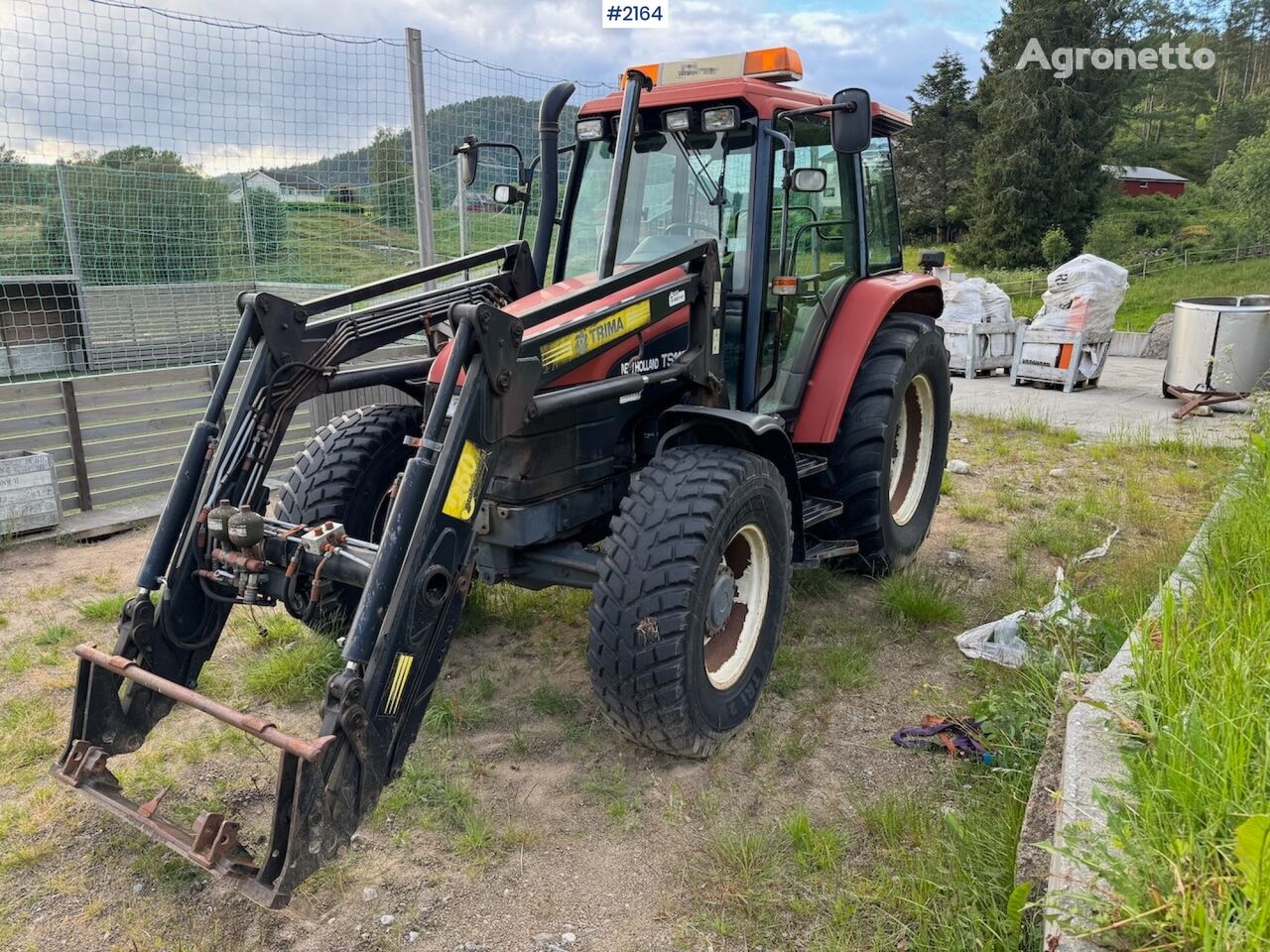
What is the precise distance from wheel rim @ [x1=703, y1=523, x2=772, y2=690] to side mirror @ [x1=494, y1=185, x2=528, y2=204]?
6.55 ft

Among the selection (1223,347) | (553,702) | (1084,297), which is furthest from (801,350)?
(1084,297)

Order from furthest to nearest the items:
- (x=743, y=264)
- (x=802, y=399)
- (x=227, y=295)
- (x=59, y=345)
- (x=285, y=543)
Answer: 1. (x=227, y=295)
2. (x=59, y=345)
3. (x=802, y=399)
4. (x=743, y=264)
5. (x=285, y=543)

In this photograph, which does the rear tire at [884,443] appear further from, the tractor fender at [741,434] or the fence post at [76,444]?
the fence post at [76,444]

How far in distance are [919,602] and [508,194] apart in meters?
2.70

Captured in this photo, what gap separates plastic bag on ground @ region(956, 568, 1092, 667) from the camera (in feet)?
11.8

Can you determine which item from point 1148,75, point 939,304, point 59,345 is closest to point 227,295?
point 59,345

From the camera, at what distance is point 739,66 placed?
3.87 meters

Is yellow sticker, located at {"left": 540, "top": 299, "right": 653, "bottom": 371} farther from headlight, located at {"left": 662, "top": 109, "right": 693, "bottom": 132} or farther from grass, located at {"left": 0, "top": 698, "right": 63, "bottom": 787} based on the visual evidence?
grass, located at {"left": 0, "top": 698, "right": 63, "bottom": 787}

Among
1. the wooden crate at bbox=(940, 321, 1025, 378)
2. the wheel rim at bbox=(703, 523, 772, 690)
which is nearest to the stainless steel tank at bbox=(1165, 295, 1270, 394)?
the wooden crate at bbox=(940, 321, 1025, 378)

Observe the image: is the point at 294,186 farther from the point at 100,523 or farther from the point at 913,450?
the point at 913,450

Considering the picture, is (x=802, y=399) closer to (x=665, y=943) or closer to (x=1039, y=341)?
(x=665, y=943)

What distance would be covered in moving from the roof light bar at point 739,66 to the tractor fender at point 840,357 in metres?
1.11

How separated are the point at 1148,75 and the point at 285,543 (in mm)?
45683

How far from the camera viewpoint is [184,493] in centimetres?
298
